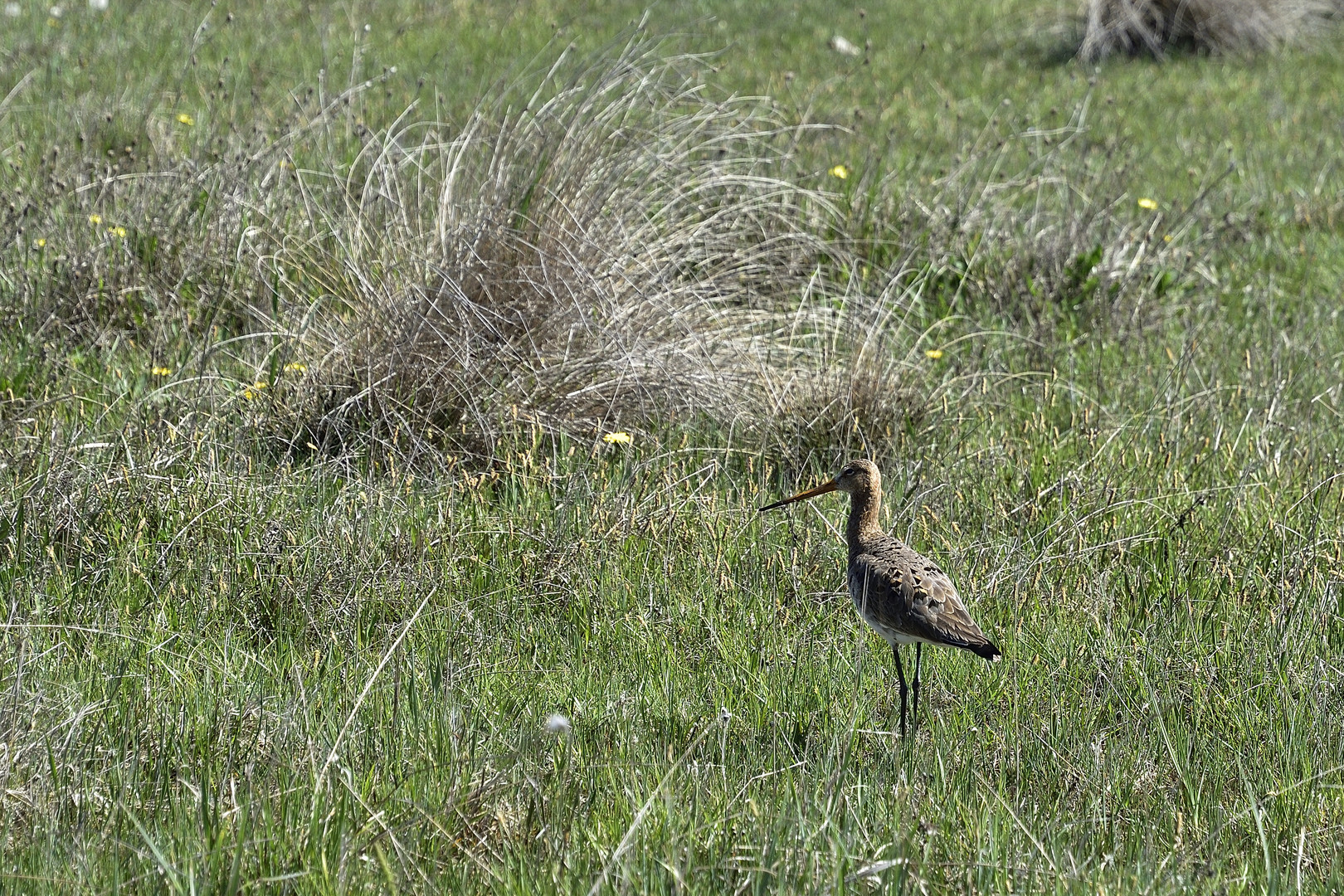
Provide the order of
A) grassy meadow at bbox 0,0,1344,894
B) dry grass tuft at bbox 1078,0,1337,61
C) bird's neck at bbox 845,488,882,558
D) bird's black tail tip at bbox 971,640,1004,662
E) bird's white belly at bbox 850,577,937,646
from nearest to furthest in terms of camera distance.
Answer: grassy meadow at bbox 0,0,1344,894 → bird's black tail tip at bbox 971,640,1004,662 → bird's white belly at bbox 850,577,937,646 → bird's neck at bbox 845,488,882,558 → dry grass tuft at bbox 1078,0,1337,61

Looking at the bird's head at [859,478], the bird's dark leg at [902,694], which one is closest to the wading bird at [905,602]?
the bird's dark leg at [902,694]

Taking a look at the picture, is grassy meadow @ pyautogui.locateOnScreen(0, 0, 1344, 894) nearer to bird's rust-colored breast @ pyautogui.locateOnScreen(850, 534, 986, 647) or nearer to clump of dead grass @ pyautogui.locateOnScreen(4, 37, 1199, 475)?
clump of dead grass @ pyautogui.locateOnScreen(4, 37, 1199, 475)

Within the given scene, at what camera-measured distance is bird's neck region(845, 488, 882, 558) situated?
3.99 meters

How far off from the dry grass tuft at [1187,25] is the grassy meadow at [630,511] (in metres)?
4.03

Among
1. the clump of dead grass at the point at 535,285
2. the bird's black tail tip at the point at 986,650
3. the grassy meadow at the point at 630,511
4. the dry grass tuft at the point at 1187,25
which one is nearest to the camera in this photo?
the grassy meadow at the point at 630,511

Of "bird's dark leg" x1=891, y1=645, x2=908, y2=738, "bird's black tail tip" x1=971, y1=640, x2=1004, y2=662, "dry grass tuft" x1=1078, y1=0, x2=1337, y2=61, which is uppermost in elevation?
"bird's black tail tip" x1=971, y1=640, x2=1004, y2=662

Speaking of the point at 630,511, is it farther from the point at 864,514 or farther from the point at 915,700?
the point at 915,700

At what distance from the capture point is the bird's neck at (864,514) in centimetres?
399

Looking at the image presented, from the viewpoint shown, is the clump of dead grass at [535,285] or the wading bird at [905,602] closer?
the wading bird at [905,602]

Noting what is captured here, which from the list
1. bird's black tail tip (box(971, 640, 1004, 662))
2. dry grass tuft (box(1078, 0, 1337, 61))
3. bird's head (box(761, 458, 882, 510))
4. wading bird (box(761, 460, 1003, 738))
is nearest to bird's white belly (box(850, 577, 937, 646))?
wading bird (box(761, 460, 1003, 738))

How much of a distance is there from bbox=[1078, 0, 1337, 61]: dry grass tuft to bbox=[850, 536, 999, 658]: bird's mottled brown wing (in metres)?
9.21

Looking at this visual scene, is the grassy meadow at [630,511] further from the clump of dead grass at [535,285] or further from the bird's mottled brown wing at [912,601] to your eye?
the bird's mottled brown wing at [912,601]

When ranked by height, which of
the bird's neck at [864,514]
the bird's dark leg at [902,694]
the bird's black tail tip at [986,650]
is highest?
the bird's black tail tip at [986,650]

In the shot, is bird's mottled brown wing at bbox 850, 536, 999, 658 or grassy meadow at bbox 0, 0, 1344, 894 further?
bird's mottled brown wing at bbox 850, 536, 999, 658
